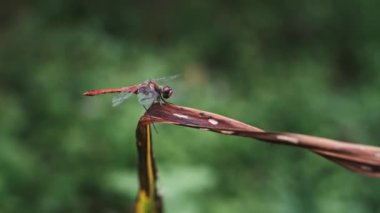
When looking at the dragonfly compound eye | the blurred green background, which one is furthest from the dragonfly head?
the blurred green background

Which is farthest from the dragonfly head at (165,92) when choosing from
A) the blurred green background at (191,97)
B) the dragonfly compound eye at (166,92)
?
the blurred green background at (191,97)

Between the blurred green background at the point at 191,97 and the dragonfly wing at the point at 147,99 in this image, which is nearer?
the dragonfly wing at the point at 147,99

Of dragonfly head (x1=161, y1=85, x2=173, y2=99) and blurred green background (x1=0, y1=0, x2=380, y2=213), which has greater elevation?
blurred green background (x1=0, y1=0, x2=380, y2=213)

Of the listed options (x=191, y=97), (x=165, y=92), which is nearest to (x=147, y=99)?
(x=165, y=92)

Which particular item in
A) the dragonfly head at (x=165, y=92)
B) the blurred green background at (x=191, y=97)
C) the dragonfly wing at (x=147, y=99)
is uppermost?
the blurred green background at (x=191, y=97)

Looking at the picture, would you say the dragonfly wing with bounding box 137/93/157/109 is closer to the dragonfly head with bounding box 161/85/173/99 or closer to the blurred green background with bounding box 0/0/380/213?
the dragonfly head with bounding box 161/85/173/99

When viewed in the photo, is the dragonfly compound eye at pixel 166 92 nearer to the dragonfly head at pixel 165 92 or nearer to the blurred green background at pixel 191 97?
the dragonfly head at pixel 165 92

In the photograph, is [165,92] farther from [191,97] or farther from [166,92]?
[191,97]

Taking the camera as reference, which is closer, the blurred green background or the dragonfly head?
the dragonfly head
